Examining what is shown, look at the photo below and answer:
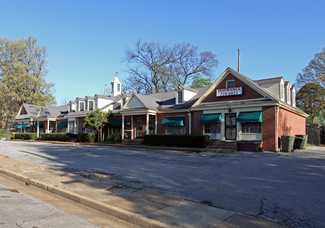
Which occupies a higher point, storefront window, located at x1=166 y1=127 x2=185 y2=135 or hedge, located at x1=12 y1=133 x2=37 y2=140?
storefront window, located at x1=166 y1=127 x2=185 y2=135

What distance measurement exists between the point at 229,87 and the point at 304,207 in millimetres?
16016

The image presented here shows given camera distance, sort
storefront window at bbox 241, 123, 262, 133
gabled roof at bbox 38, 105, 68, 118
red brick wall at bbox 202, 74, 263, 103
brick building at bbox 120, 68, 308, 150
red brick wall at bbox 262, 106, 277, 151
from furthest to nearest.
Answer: gabled roof at bbox 38, 105, 68, 118 → red brick wall at bbox 202, 74, 263, 103 → storefront window at bbox 241, 123, 262, 133 → brick building at bbox 120, 68, 308, 150 → red brick wall at bbox 262, 106, 277, 151

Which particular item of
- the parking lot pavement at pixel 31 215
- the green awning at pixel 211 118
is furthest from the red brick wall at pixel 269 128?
the parking lot pavement at pixel 31 215

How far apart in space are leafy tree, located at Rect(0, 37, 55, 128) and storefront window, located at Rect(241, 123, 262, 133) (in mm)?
45123

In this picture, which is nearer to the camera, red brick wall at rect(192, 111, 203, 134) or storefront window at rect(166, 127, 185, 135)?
red brick wall at rect(192, 111, 203, 134)

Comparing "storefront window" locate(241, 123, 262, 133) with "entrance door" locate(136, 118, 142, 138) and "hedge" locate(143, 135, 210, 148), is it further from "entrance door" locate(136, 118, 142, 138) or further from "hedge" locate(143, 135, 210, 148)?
"entrance door" locate(136, 118, 142, 138)

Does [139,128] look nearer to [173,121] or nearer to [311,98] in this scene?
[173,121]

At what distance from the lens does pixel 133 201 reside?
600cm

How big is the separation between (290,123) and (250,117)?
519 centimetres

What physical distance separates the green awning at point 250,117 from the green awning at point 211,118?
180 cm

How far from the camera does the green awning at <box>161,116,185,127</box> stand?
2300cm

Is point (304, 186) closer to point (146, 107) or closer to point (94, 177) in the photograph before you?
point (94, 177)

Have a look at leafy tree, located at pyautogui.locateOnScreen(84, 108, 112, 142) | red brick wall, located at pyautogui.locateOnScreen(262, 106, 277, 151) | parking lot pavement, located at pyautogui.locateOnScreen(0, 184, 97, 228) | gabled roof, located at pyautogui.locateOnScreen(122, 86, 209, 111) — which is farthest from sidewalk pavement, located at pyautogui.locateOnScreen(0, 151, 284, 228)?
leafy tree, located at pyautogui.locateOnScreen(84, 108, 112, 142)

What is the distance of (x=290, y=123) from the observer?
2130cm
